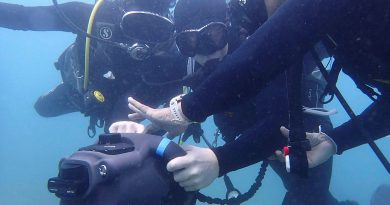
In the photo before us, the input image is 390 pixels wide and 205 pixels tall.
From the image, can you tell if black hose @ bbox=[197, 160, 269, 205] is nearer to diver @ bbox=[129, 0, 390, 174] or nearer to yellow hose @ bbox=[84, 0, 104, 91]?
diver @ bbox=[129, 0, 390, 174]

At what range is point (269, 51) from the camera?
1.90 m

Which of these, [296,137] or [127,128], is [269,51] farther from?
[127,128]

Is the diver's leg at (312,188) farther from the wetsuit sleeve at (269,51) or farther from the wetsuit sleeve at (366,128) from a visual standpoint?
the wetsuit sleeve at (269,51)

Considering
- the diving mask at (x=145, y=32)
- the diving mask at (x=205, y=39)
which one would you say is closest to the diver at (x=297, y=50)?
the diving mask at (x=205, y=39)

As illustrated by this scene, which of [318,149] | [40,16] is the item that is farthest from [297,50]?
[40,16]

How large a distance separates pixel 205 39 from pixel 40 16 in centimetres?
321


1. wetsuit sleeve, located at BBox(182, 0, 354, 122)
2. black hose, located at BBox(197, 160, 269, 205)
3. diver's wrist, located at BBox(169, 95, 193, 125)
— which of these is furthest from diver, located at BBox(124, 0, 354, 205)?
wetsuit sleeve, located at BBox(182, 0, 354, 122)

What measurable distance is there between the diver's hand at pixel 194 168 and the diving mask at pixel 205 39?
6.51 feet

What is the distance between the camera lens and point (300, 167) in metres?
2.24

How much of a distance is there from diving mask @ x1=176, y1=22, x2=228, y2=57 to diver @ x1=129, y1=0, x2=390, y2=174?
Answer: 6.21 feet

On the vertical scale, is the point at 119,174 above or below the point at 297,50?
below

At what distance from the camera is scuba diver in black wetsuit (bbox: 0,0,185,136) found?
198 inches

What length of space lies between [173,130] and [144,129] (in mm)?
332

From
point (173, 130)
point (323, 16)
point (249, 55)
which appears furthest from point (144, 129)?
point (323, 16)
